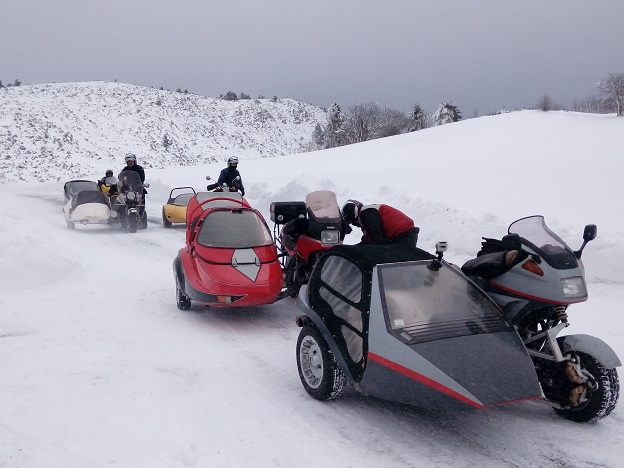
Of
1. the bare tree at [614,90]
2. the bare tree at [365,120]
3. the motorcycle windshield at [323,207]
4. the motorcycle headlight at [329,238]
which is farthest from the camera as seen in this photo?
the bare tree at [365,120]

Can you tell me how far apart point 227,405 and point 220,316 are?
296 centimetres

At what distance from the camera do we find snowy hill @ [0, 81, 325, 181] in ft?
190

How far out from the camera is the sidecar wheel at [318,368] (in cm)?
479

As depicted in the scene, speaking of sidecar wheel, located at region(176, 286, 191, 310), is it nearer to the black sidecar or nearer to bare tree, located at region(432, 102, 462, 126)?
the black sidecar

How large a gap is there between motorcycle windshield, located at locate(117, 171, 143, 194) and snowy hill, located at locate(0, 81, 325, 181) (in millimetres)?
35495

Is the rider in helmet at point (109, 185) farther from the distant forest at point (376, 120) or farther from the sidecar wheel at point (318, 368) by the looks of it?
the distant forest at point (376, 120)

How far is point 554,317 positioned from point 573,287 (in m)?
0.33

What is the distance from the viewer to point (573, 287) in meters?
4.50

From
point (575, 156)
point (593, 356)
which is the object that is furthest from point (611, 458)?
point (575, 156)

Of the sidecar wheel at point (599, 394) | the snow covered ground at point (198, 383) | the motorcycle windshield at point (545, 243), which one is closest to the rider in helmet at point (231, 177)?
the snow covered ground at point (198, 383)

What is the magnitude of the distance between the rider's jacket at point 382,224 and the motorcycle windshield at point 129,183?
36.3 feet

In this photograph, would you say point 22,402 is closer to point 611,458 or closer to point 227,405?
point 227,405

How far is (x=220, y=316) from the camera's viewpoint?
7742 millimetres

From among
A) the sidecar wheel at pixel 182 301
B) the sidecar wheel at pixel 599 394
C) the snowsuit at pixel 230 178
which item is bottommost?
the sidecar wheel at pixel 182 301
